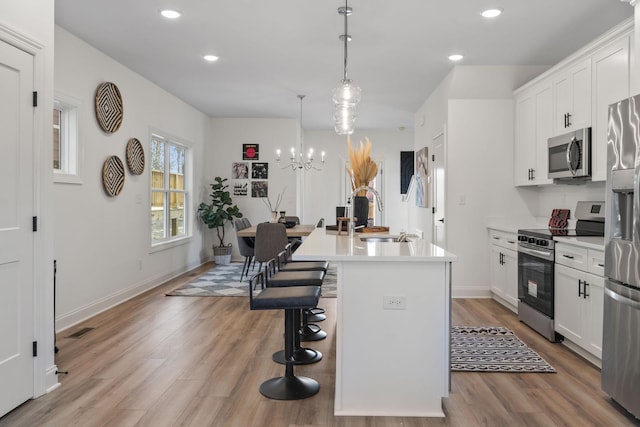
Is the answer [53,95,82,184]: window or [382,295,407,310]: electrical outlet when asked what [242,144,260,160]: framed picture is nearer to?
[53,95,82,184]: window

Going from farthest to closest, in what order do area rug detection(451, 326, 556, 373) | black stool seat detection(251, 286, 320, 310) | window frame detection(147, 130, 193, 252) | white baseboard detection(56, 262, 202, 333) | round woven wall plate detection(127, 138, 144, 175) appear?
window frame detection(147, 130, 193, 252), round woven wall plate detection(127, 138, 144, 175), white baseboard detection(56, 262, 202, 333), area rug detection(451, 326, 556, 373), black stool seat detection(251, 286, 320, 310)

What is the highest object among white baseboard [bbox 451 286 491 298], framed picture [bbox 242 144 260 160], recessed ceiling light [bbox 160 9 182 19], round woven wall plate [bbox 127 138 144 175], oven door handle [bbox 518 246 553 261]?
recessed ceiling light [bbox 160 9 182 19]

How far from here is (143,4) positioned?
12.0 feet

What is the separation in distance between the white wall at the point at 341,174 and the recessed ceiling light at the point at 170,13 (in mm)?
6271

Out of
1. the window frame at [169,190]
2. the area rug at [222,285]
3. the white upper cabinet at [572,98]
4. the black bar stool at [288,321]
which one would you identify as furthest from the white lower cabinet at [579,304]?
the window frame at [169,190]

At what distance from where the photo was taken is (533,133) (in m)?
4.89

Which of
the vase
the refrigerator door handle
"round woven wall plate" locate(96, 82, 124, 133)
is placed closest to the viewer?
the refrigerator door handle

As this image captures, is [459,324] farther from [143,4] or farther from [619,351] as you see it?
[143,4]

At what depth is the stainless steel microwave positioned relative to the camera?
3.88 metres

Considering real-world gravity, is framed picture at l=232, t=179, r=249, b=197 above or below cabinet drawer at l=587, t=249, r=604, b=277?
above

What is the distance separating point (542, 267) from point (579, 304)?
0.55m

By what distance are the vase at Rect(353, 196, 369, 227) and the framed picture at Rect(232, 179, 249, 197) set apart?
4.83 meters

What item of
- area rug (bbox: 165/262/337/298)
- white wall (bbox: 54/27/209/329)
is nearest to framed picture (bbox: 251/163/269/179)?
area rug (bbox: 165/262/337/298)

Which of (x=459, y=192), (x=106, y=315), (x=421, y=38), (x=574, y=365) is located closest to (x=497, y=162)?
(x=459, y=192)
